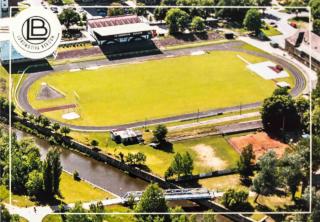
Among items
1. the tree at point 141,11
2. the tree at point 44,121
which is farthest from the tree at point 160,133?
the tree at point 141,11

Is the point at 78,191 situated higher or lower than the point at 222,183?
lower

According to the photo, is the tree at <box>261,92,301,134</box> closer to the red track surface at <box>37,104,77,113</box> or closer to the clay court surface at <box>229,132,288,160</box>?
the clay court surface at <box>229,132,288,160</box>

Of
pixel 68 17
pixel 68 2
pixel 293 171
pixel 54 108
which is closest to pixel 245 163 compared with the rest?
pixel 293 171

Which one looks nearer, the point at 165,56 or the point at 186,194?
the point at 186,194

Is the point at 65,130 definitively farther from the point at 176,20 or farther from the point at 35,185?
the point at 176,20

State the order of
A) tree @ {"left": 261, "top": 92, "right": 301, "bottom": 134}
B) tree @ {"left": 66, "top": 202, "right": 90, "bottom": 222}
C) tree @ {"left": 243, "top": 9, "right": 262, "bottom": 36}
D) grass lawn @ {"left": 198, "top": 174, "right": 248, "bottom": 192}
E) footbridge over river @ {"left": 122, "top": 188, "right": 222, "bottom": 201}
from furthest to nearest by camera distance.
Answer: tree @ {"left": 243, "top": 9, "right": 262, "bottom": 36}
tree @ {"left": 261, "top": 92, "right": 301, "bottom": 134}
grass lawn @ {"left": 198, "top": 174, "right": 248, "bottom": 192}
footbridge over river @ {"left": 122, "top": 188, "right": 222, "bottom": 201}
tree @ {"left": 66, "top": 202, "right": 90, "bottom": 222}

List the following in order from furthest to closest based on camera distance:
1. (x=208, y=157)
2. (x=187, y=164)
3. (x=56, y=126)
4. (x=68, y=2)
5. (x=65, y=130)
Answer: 1. (x=68, y=2)
2. (x=56, y=126)
3. (x=65, y=130)
4. (x=208, y=157)
5. (x=187, y=164)

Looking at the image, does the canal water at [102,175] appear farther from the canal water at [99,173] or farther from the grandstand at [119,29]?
the grandstand at [119,29]

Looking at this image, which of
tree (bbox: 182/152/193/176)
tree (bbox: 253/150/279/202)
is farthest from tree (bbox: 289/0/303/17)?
tree (bbox: 253/150/279/202)
